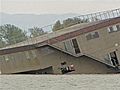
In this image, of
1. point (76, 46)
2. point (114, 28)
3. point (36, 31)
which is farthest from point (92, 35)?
point (36, 31)

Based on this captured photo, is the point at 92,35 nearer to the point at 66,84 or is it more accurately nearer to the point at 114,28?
the point at 114,28

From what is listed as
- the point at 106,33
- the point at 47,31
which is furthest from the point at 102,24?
the point at 47,31

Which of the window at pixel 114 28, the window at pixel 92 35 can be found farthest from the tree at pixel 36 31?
the window at pixel 114 28

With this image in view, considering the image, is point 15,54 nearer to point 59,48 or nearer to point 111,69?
point 59,48

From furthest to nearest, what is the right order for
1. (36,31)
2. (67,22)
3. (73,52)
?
(67,22), (36,31), (73,52)

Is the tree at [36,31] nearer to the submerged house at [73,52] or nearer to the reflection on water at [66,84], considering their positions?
the submerged house at [73,52]

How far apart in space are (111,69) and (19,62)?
996cm

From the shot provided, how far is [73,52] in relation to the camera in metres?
38.3

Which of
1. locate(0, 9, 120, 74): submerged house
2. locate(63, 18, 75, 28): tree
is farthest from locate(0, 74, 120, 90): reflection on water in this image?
locate(63, 18, 75, 28): tree

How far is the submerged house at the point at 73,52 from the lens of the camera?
3747 centimetres

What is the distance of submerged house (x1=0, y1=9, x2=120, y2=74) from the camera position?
3747 centimetres

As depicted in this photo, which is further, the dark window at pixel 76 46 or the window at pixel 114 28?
the window at pixel 114 28

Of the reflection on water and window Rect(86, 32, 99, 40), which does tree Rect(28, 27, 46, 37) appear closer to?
window Rect(86, 32, 99, 40)

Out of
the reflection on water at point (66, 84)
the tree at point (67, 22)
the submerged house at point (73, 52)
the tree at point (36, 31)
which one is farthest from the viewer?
the tree at point (67, 22)
